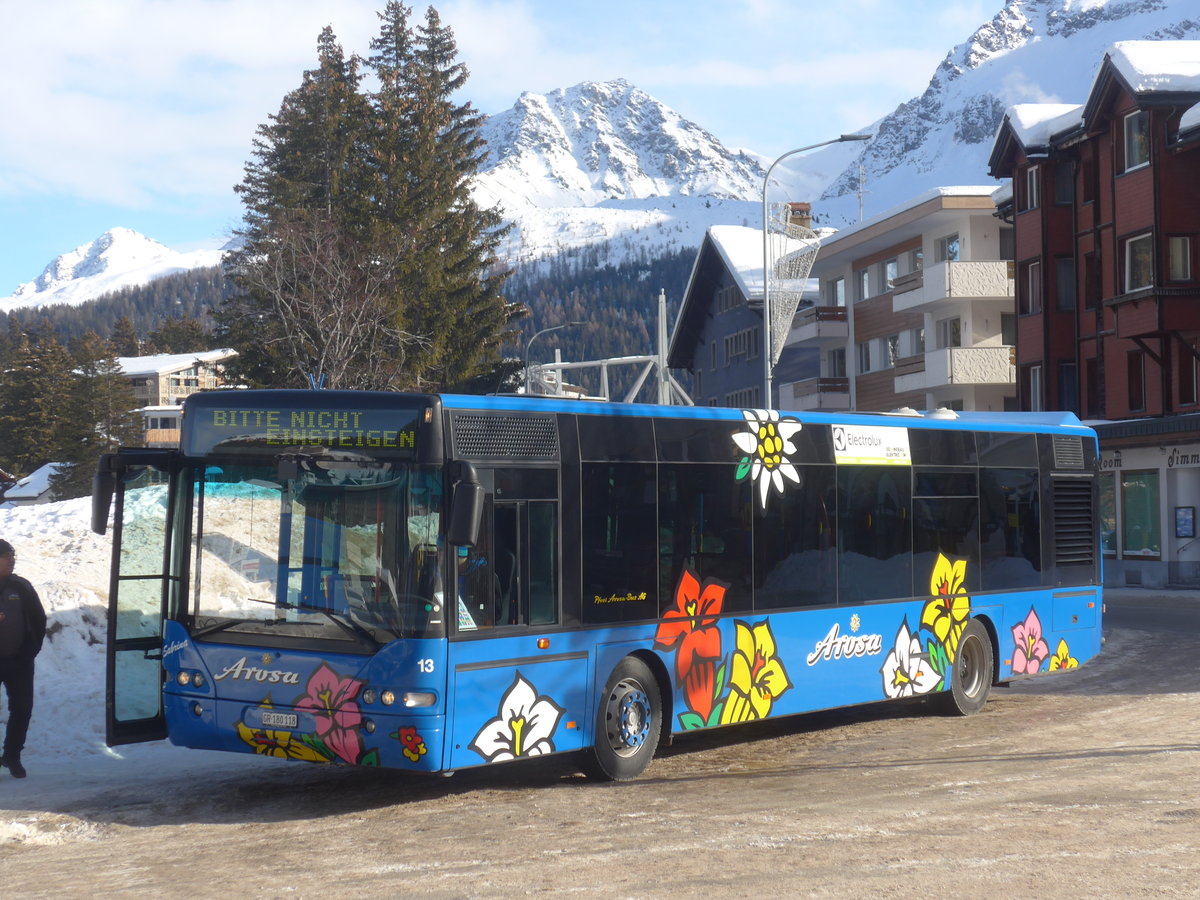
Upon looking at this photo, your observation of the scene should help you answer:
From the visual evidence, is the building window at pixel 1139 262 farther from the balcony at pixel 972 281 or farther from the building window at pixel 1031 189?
the balcony at pixel 972 281

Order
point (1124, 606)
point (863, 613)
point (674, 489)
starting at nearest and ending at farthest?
point (674, 489) → point (863, 613) → point (1124, 606)

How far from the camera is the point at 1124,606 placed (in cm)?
3262

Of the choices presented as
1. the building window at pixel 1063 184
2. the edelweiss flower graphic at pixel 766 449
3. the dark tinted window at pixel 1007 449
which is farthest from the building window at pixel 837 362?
the edelweiss flower graphic at pixel 766 449

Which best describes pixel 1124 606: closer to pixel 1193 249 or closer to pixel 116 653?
pixel 1193 249

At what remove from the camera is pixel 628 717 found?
10.9 metres

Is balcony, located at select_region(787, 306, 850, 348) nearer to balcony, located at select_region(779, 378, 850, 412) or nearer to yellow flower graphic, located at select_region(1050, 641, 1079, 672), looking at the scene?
balcony, located at select_region(779, 378, 850, 412)

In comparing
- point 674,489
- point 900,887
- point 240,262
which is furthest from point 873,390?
point 900,887

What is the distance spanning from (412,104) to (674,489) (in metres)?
41.3

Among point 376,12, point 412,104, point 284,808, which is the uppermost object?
point 376,12

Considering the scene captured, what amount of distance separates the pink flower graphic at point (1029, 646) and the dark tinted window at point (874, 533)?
2.14 metres

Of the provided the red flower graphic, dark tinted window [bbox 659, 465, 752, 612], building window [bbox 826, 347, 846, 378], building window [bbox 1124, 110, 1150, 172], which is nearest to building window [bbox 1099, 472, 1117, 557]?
building window [bbox 1124, 110, 1150, 172]

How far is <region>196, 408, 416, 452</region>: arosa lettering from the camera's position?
380 inches

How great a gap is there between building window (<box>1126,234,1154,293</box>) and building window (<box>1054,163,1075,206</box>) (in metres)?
4.95

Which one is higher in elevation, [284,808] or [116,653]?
[116,653]
